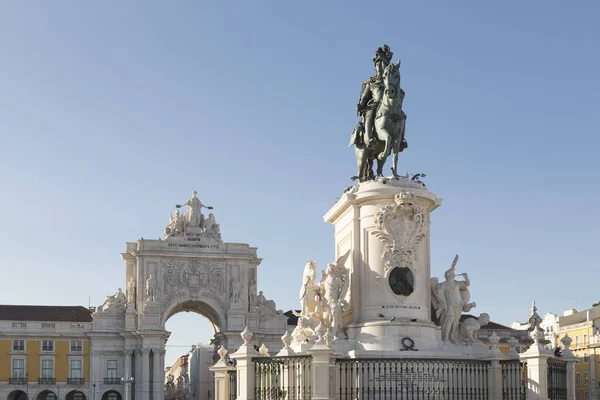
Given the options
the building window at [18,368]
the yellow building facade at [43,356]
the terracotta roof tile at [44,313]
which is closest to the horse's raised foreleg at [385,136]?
the yellow building facade at [43,356]

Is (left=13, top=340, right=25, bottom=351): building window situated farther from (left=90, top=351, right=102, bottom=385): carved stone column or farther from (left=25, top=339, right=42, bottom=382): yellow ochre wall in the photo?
(left=90, top=351, right=102, bottom=385): carved stone column

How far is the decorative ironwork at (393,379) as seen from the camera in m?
16.7

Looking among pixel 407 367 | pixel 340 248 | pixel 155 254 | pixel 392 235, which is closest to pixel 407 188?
pixel 392 235

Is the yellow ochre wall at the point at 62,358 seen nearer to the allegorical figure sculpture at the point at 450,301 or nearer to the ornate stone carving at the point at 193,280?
the ornate stone carving at the point at 193,280

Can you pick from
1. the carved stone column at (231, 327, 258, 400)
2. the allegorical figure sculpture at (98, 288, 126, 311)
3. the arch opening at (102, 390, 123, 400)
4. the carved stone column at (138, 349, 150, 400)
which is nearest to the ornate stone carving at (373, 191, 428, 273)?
the carved stone column at (231, 327, 258, 400)

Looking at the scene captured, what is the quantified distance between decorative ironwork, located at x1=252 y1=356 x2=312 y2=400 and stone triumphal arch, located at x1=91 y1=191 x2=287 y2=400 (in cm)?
5924

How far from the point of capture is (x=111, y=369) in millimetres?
77562

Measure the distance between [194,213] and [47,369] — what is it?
16916mm

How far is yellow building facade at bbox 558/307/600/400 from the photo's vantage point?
6519 cm

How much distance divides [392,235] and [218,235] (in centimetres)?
6386

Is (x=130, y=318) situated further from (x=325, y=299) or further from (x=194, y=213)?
(x=325, y=299)

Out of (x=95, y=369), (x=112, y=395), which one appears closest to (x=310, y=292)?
(x=95, y=369)

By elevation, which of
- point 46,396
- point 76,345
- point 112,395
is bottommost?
point 46,396

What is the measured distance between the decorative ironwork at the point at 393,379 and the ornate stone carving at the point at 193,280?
62.4m
